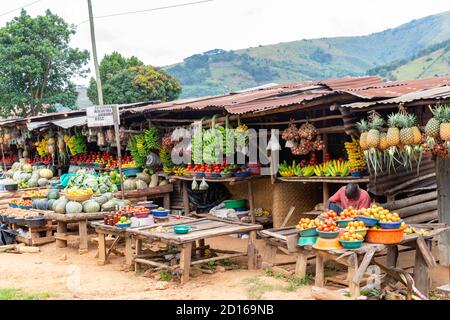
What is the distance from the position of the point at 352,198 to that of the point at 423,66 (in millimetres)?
68737

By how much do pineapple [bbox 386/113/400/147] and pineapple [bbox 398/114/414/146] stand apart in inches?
2.1

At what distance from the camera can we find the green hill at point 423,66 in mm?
67812

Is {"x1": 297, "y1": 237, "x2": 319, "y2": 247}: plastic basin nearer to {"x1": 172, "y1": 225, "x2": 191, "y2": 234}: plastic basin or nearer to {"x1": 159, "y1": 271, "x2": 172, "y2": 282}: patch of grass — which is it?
{"x1": 172, "y1": 225, "x2": 191, "y2": 234}: plastic basin

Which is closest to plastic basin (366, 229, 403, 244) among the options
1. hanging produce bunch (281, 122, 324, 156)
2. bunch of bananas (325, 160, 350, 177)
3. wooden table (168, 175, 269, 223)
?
bunch of bananas (325, 160, 350, 177)

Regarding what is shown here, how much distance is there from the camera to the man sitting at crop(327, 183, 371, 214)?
8.15 metres

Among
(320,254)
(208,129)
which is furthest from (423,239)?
(208,129)

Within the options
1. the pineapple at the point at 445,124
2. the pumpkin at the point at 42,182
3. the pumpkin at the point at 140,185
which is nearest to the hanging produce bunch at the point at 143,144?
the pumpkin at the point at 140,185

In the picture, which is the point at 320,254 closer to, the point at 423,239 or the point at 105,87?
the point at 423,239

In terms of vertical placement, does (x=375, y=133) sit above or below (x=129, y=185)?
above

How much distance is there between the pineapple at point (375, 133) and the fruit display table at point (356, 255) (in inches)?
52.2

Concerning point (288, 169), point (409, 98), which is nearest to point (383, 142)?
point (409, 98)

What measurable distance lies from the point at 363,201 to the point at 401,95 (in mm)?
1899

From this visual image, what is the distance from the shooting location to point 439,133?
7.56m

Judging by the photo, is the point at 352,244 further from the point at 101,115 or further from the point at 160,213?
the point at 101,115
